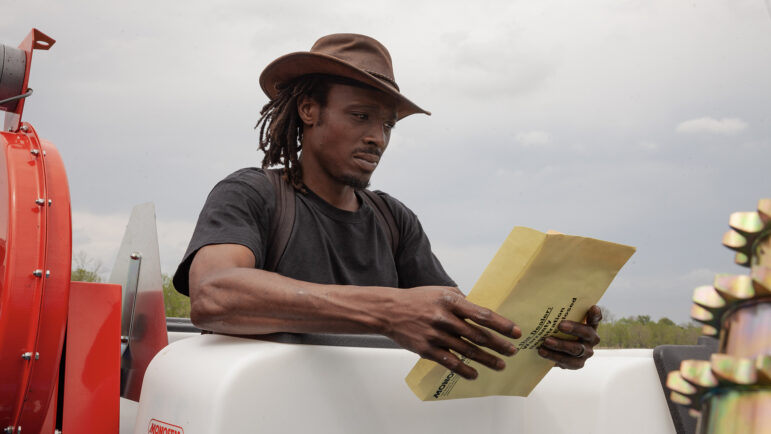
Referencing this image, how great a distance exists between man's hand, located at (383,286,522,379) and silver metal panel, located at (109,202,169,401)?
3.38 feet

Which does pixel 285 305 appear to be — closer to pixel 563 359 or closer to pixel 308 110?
pixel 563 359

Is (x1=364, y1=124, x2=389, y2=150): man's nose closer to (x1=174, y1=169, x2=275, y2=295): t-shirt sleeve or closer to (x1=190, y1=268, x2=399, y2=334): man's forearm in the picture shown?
(x1=174, y1=169, x2=275, y2=295): t-shirt sleeve

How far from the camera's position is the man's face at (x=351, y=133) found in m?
2.20

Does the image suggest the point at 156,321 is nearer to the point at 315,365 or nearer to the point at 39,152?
the point at 39,152

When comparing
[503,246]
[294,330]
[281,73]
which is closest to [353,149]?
[281,73]

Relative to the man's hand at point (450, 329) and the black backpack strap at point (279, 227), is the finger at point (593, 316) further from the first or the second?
the black backpack strap at point (279, 227)

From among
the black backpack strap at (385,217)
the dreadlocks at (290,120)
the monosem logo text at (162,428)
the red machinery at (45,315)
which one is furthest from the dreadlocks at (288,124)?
A: the monosem logo text at (162,428)

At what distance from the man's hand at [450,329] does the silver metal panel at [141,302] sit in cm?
103

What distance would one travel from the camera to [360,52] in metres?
2.27

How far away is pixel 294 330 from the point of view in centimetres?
134

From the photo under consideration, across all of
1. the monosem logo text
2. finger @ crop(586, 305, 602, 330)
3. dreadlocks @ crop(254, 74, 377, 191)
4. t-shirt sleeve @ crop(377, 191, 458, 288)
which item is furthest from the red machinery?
finger @ crop(586, 305, 602, 330)

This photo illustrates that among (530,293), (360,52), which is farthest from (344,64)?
(530,293)

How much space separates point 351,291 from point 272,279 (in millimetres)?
185

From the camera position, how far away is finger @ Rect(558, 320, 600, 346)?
135 cm
